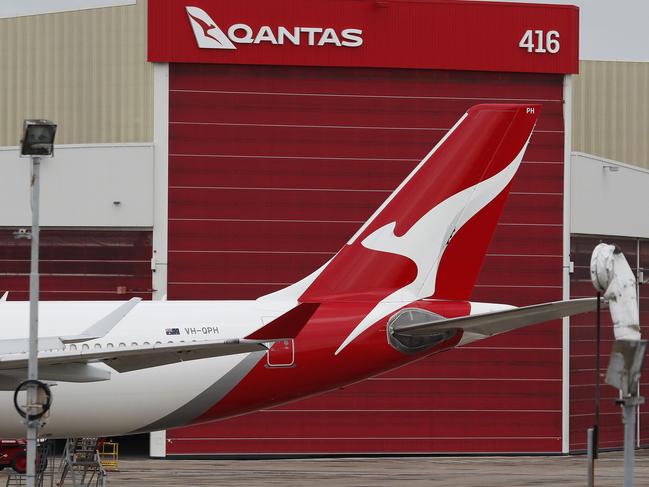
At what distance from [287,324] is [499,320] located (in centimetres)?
465

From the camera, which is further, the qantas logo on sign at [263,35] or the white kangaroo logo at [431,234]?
the qantas logo on sign at [263,35]

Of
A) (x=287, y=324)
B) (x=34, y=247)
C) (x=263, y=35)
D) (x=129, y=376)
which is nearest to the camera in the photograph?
(x=34, y=247)

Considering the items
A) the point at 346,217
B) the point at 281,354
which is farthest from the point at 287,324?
the point at 346,217

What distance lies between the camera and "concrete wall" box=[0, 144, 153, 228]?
48.9 m

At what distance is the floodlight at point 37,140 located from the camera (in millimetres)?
21062

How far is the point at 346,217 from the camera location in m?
50.2

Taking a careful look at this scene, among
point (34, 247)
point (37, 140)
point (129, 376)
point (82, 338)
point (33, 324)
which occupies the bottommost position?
point (129, 376)

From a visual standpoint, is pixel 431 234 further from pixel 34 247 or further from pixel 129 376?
pixel 34 247

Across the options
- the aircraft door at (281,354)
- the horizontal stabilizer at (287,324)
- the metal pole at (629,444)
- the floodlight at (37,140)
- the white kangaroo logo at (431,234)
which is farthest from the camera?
the white kangaroo logo at (431,234)

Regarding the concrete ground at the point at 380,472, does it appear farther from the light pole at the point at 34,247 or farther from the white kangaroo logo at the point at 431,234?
the light pole at the point at 34,247

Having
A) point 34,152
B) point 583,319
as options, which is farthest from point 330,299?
point 583,319

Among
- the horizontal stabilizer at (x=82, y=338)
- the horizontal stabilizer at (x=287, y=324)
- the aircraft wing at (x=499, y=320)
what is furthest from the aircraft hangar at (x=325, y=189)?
the horizontal stabilizer at (x=287, y=324)

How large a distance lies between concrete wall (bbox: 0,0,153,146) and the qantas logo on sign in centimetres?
990

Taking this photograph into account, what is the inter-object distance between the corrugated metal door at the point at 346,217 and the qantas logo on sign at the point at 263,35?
1083mm
